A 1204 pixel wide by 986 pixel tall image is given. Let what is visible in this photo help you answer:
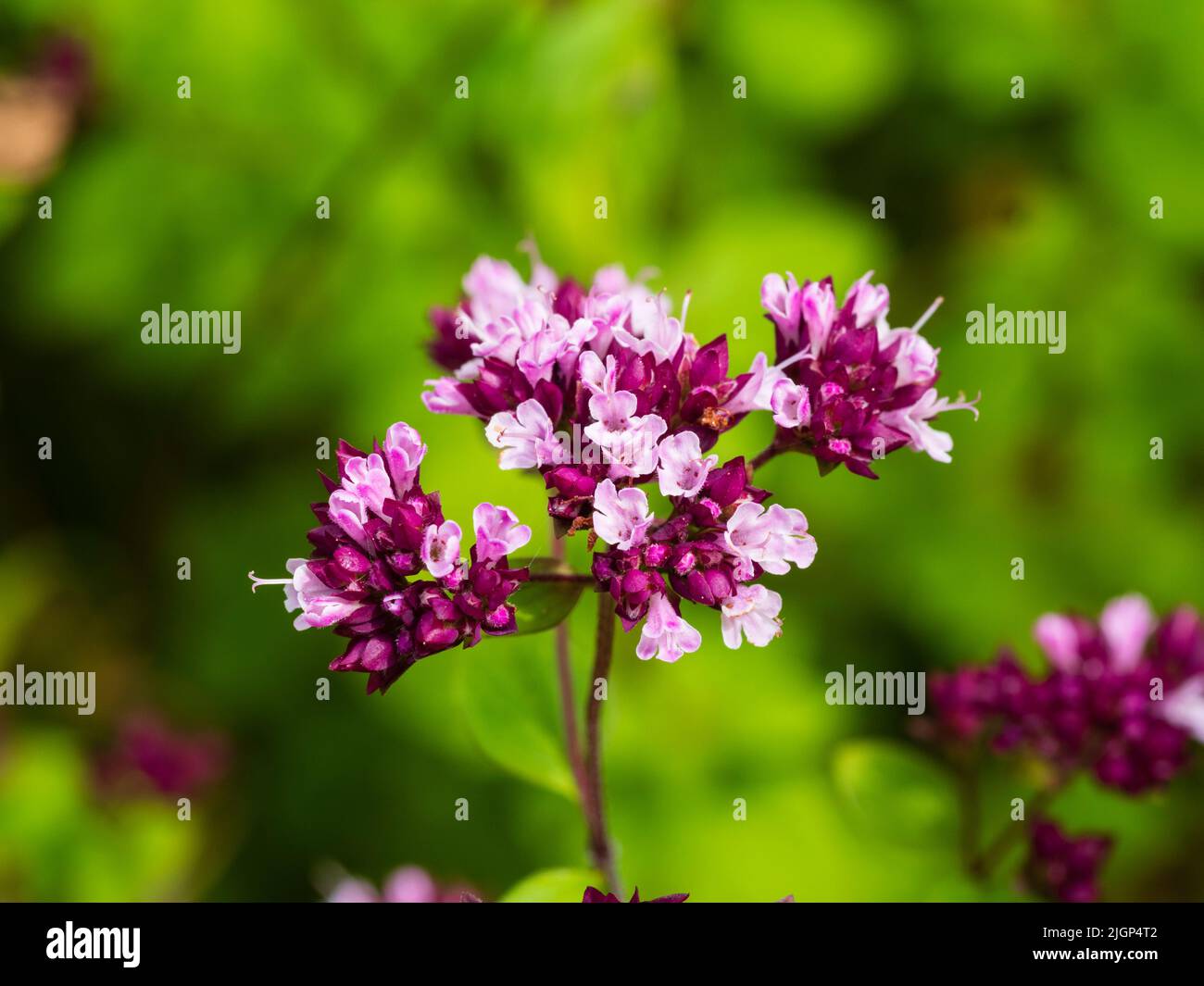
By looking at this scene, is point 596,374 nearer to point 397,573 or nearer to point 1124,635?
point 397,573

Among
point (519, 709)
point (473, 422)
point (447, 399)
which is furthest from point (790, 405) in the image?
point (473, 422)

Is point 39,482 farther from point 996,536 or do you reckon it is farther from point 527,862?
point 996,536

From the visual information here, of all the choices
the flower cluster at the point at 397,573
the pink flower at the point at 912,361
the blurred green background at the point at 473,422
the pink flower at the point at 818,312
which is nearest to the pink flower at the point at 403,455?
the flower cluster at the point at 397,573

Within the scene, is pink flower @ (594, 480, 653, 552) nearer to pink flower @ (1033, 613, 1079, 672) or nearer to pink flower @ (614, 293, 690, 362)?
pink flower @ (614, 293, 690, 362)

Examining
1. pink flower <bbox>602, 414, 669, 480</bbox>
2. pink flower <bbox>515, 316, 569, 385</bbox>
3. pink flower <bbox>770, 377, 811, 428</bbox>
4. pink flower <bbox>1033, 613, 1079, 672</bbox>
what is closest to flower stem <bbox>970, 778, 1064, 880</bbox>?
pink flower <bbox>1033, 613, 1079, 672</bbox>
